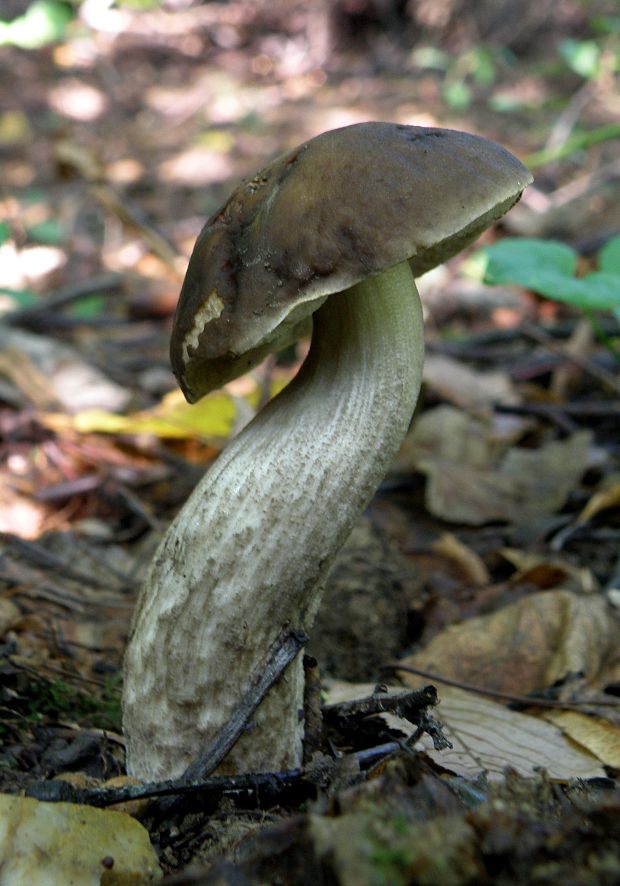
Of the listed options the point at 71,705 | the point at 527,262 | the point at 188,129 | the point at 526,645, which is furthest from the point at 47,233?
the point at 526,645

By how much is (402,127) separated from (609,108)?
24.4 ft

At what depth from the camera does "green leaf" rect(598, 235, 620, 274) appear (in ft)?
9.37

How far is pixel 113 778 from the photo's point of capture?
175 centimetres

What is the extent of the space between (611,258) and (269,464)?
183cm

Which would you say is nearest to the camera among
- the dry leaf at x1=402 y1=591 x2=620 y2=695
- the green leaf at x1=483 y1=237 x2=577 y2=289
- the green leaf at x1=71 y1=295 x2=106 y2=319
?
the dry leaf at x1=402 y1=591 x2=620 y2=695

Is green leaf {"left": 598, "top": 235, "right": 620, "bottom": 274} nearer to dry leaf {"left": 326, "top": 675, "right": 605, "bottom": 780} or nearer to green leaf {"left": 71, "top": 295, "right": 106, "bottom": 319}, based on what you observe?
dry leaf {"left": 326, "top": 675, "right": 605, "bottom": 780}

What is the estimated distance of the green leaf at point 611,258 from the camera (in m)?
2.86

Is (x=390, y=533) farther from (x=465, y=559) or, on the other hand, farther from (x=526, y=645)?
(x=526, y=645)

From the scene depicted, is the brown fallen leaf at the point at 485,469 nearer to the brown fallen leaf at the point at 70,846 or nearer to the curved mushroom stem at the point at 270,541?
the curved mushroom stem at the point at 270,541

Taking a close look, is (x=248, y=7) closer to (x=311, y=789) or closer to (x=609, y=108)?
(x=609, y=108)

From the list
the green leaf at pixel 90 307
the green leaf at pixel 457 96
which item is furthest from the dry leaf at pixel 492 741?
the green leaf at pixel 457 96

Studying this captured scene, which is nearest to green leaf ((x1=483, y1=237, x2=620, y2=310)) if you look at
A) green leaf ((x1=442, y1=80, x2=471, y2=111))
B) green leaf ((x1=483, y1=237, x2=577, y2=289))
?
green leaf ((x1=483, y1=237, x2=577, y2=289))

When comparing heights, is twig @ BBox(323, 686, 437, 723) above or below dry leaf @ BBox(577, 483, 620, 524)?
below

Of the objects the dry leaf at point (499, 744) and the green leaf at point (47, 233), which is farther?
the green leaf at point (47, 233)
